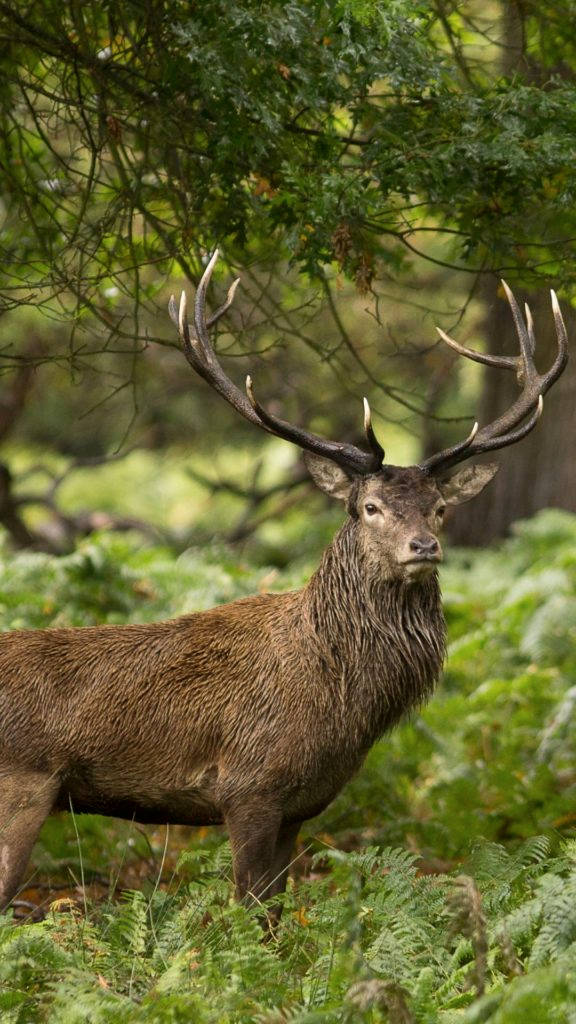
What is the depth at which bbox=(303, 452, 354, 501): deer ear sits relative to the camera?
6449 mm

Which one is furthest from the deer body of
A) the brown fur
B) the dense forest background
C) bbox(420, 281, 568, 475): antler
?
bbox(420, 281, 568, 475): antler

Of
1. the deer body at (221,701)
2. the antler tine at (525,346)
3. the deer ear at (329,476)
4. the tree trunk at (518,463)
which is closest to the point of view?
the deer body at (221,701)

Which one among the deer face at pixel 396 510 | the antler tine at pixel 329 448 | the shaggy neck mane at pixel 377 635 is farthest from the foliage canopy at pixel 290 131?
the shaggy neck mane at pixel 377 635

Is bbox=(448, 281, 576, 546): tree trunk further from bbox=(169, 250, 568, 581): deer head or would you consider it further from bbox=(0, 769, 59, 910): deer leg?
bbox=(0, 769, 59, 910): deer leg

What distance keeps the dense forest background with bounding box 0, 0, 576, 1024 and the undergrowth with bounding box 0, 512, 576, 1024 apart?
0.02m

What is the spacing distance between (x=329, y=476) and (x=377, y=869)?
195 centimetres

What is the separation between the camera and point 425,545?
591 cm

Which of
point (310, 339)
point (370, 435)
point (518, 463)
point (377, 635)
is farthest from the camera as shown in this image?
point (518, 463)

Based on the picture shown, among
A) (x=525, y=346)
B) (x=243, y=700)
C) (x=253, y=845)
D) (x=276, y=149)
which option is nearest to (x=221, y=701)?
(x=243, y=700)

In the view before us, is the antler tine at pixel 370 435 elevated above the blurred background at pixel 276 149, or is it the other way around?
the blurred background at pixel 276 149

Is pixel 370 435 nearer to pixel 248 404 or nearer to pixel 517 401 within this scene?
pixel 248 404

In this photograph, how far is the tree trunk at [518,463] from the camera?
45.7 feet

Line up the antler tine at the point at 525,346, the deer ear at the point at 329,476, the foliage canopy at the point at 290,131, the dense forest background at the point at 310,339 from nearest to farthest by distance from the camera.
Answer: the dense forest background at the point at 310,339, the foliage canopy at the point at 290,131, the deer ear at the point at 329,476, the antler tine at the point at 525,346

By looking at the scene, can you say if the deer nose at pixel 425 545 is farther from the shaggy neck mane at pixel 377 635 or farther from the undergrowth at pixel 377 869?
the undergrowth at pixel 377 869
